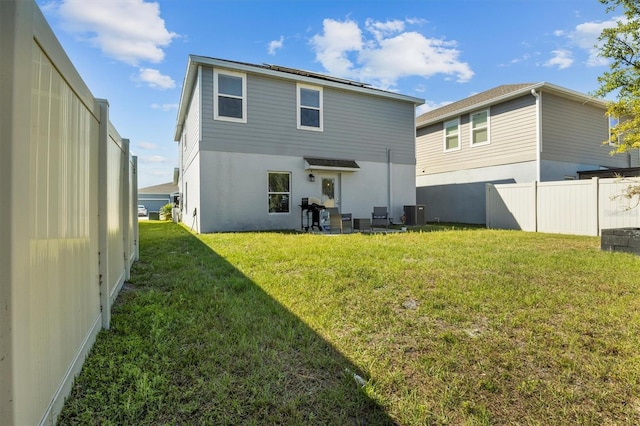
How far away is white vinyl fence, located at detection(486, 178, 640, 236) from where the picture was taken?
905 cm

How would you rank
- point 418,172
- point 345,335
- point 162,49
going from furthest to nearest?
point 418,172 < point 162,49 < point 345,335

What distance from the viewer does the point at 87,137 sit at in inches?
95.7

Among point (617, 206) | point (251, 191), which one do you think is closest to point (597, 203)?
point (617, 206)

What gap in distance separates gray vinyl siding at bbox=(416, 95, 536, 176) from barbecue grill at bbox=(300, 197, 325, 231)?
323 inches

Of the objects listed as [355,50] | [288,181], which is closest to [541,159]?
[355,50]

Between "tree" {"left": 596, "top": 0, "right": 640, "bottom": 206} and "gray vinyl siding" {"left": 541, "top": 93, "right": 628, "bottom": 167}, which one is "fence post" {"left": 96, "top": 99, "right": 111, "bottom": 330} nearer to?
"tree" {"left": 596, "top": 0, "right": 640, "bottom": 206}

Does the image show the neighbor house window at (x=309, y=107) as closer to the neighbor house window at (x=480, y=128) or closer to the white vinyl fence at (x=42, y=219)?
the neighbor house window at (x=480, y=128)

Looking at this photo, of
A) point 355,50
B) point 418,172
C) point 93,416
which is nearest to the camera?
point 93,416

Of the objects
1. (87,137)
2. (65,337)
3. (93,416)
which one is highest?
(87,137)

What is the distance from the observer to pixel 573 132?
13.8 meters

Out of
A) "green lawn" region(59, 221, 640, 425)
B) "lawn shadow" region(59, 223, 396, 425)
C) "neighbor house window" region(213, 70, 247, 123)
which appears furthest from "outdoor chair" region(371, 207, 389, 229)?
"lawn shadow" region(59, 223, 396, 425)

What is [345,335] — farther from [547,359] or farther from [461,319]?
[547,359]

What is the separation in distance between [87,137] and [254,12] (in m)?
9.53

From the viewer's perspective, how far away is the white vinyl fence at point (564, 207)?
356 inches
